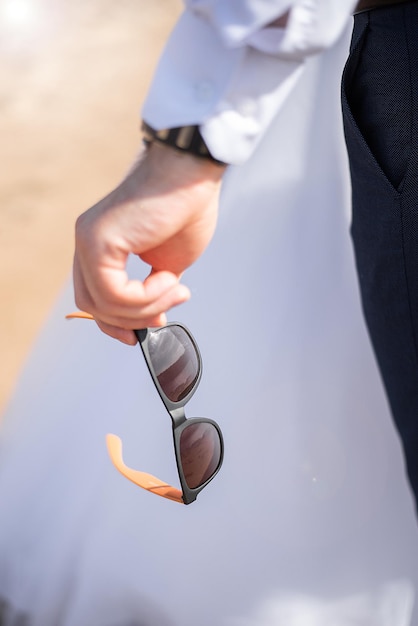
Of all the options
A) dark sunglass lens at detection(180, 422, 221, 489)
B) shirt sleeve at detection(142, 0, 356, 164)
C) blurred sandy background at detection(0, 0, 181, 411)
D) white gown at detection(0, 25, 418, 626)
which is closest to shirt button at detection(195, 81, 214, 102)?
shirt sleeve at detection(142, 0, 356, 164)

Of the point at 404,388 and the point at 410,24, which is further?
the point at 404,388

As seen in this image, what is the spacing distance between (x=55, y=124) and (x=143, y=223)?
2.10 meters

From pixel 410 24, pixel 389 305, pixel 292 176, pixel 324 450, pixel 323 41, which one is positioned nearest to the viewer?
pixel 323 41

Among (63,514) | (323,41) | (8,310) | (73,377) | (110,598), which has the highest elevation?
(323,41)

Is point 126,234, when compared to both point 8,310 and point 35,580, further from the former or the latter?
point 8,310

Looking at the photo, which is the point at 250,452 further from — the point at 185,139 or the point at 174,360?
the point at 185,139

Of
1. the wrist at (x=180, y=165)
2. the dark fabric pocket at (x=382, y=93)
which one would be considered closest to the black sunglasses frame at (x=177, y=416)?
the wrist at (x=180, y=165)

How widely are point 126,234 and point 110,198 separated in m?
0.04

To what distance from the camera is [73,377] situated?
1417 mm

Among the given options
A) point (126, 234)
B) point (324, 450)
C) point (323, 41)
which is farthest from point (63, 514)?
point (323, 41)

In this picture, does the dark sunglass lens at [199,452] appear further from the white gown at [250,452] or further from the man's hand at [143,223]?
the white gown at [250,452]

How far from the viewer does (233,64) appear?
2.17ft

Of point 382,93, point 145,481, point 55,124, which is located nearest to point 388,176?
point 382,93

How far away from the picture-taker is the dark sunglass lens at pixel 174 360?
884mm
